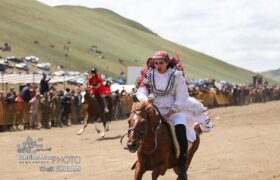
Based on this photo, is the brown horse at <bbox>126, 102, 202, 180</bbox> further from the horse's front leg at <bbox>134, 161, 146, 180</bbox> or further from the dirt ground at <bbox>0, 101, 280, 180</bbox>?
the dirt ground at <bbox>0, 101, 280, 180</bbox>

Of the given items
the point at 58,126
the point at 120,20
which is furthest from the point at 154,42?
the point at 58,126

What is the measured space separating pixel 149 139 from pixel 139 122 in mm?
450

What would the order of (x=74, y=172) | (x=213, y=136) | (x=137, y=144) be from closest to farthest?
1. (x=137, y=144)
2. (x=74, y=172)
3. (x=213, y=136)

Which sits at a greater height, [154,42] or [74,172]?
[154,42]

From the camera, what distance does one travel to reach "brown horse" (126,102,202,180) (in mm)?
8531

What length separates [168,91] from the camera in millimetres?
9641

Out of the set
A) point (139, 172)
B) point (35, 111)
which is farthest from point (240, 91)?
point (139, 172)

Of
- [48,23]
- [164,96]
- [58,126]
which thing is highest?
[48,23]

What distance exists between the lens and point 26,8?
427 ft

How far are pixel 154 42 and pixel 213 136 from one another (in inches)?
5798

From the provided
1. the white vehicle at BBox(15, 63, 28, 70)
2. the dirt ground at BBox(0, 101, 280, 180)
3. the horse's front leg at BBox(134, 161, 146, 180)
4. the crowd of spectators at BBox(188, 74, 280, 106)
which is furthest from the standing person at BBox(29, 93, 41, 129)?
the white vehicle at BBox(15, 63, 28, 70)

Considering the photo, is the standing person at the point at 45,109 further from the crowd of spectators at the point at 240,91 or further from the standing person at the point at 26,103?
the crowd of spectators at the point at 240,91

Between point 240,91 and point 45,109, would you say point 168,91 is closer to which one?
point 45,109

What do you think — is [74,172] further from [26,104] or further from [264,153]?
[26,104]
